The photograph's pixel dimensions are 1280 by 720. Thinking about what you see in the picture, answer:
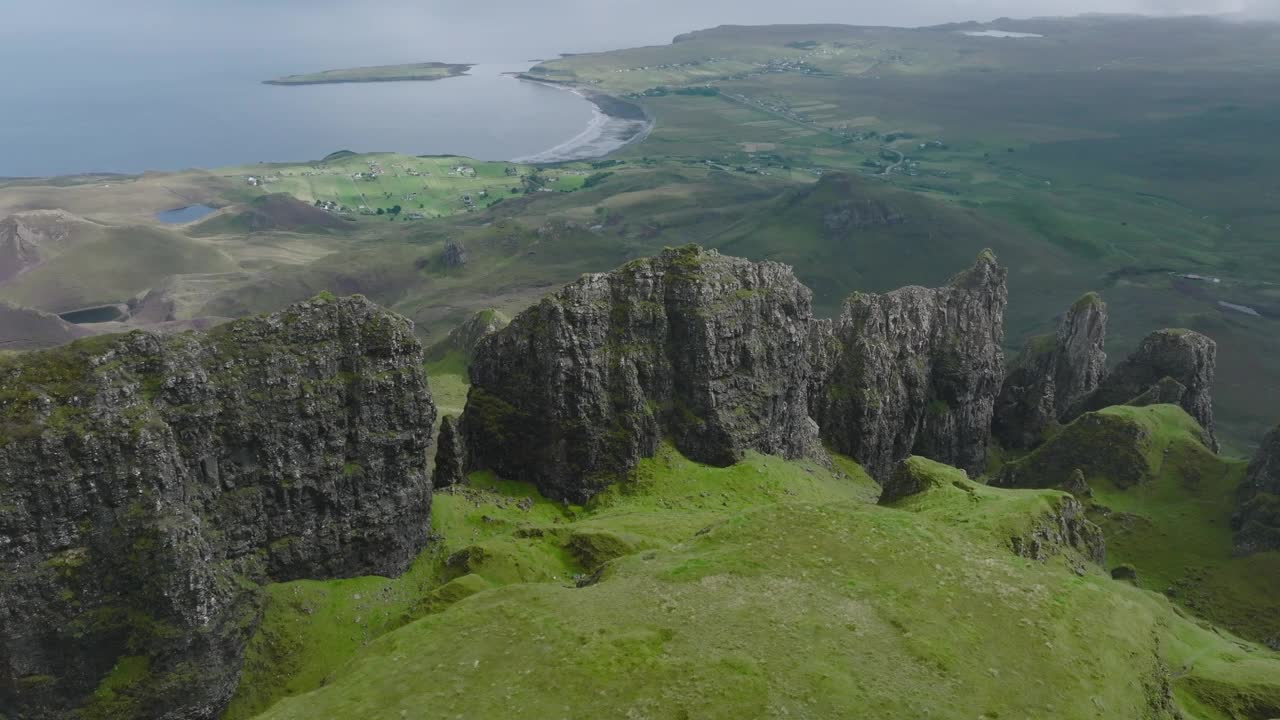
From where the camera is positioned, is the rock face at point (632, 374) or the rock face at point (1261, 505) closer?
the rock face at point (632, 374)

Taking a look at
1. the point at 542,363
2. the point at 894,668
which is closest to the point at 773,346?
the point at 542,363

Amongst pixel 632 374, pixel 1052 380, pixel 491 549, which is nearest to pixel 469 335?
pixel 632 374

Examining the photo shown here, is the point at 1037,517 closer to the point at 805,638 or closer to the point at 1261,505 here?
the point at 805,638

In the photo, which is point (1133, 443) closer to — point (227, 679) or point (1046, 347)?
point (1046, 347)

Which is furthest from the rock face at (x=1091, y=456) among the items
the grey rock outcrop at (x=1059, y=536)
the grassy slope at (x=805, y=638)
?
the grassy slope at (x=805, y=638)

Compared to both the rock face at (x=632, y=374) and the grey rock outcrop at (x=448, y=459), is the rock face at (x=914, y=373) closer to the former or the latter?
the rock face at (x=632, y=374)

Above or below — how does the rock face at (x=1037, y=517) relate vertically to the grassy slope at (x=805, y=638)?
below

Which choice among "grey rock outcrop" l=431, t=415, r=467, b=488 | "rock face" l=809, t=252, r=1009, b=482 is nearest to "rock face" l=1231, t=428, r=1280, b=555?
"rock face" l=809, t=252, r=1009, b=482
